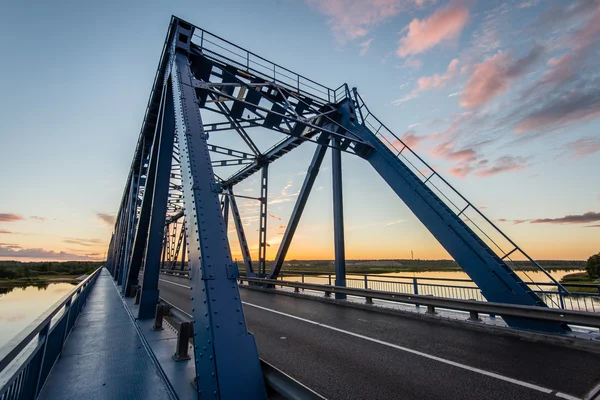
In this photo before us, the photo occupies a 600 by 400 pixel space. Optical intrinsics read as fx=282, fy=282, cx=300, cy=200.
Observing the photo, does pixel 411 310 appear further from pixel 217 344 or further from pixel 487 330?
pixel 217 344

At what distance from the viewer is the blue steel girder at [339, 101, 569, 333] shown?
720 cm

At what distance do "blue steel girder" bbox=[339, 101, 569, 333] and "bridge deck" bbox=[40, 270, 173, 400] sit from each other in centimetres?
798

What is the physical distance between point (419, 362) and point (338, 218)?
7954 millimetres

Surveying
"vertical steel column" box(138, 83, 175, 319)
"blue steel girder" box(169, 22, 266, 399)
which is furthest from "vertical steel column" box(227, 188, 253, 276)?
"blue steel girder" box(169, 22, 266, 399)

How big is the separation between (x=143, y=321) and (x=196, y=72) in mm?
8053

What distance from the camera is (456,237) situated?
856 centimetres

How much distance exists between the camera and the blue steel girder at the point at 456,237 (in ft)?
23.6

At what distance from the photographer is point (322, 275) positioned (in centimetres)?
1598

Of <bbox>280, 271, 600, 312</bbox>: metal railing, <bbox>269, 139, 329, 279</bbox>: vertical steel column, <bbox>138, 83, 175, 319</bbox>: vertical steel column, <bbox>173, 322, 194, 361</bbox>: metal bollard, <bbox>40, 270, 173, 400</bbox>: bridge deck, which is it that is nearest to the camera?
<bbox>40, 270, 173, 400</bbox>: bridge deck

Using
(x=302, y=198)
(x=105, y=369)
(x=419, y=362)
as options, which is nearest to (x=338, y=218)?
(x=302, y=198)

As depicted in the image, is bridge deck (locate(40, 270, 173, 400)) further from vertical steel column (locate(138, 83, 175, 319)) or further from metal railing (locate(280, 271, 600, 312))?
metal railing (locate(280, 271, 600, 312))

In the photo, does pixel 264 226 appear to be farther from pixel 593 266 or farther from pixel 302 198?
pixel 593 266

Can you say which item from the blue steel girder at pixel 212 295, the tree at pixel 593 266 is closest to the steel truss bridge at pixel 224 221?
the blue steel girder at pixel 212 295

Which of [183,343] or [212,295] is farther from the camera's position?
[183,343]
